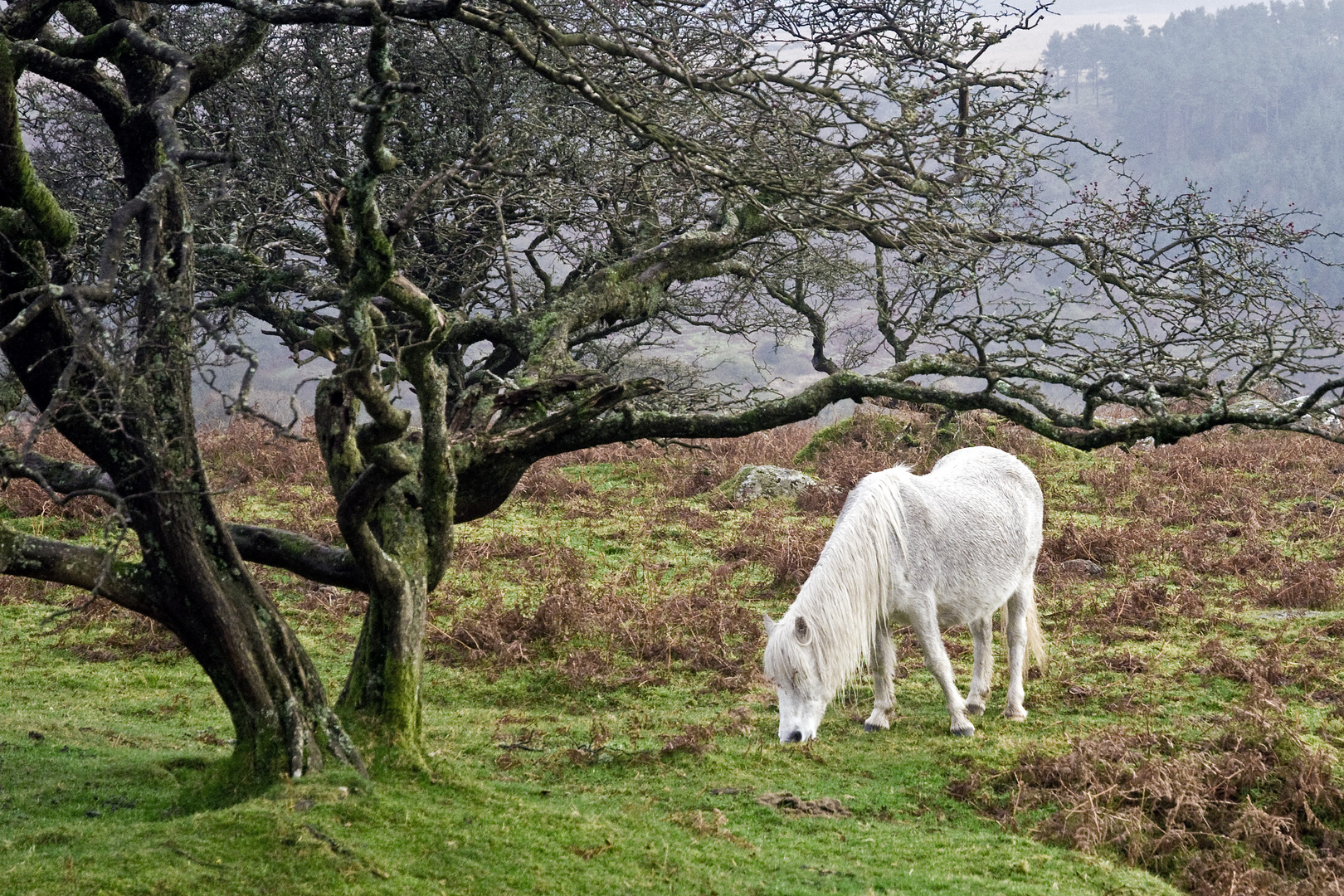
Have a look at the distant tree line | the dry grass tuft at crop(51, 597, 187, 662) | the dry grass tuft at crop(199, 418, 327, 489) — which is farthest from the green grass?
the distant tree line

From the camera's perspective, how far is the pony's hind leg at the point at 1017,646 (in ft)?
29.6

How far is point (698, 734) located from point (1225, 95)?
137m

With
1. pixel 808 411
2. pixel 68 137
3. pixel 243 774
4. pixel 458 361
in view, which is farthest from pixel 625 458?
pixel 243 774

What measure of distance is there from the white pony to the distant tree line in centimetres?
A: 10209

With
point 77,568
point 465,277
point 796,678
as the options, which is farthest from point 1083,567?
point 77,568

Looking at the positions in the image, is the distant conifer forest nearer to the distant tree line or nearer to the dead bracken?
the distant tree line

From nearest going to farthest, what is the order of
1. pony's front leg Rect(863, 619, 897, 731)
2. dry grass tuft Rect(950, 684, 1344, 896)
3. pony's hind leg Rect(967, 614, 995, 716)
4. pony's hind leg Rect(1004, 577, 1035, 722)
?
dry grass tuft Rect(950, 684, 1344, 896) → pony's front leg Rect(863, 619, 897, 731) → pony's hind leg Rect(1004, 577, 1035, 722) → pony's hind leg Rect(967, 614, 995, 716)

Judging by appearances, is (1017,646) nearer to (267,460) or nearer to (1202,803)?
(1202,803)

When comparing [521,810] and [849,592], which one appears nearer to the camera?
[521,810]

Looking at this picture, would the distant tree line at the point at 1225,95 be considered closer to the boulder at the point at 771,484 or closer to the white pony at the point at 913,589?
the boulder at the point at 771,484

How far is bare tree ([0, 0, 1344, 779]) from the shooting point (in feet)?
16.9

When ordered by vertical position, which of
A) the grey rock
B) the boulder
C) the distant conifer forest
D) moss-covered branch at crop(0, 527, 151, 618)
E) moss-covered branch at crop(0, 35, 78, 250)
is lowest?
the grey rock

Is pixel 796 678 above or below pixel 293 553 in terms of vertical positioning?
below

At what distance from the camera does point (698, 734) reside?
26.6ft
